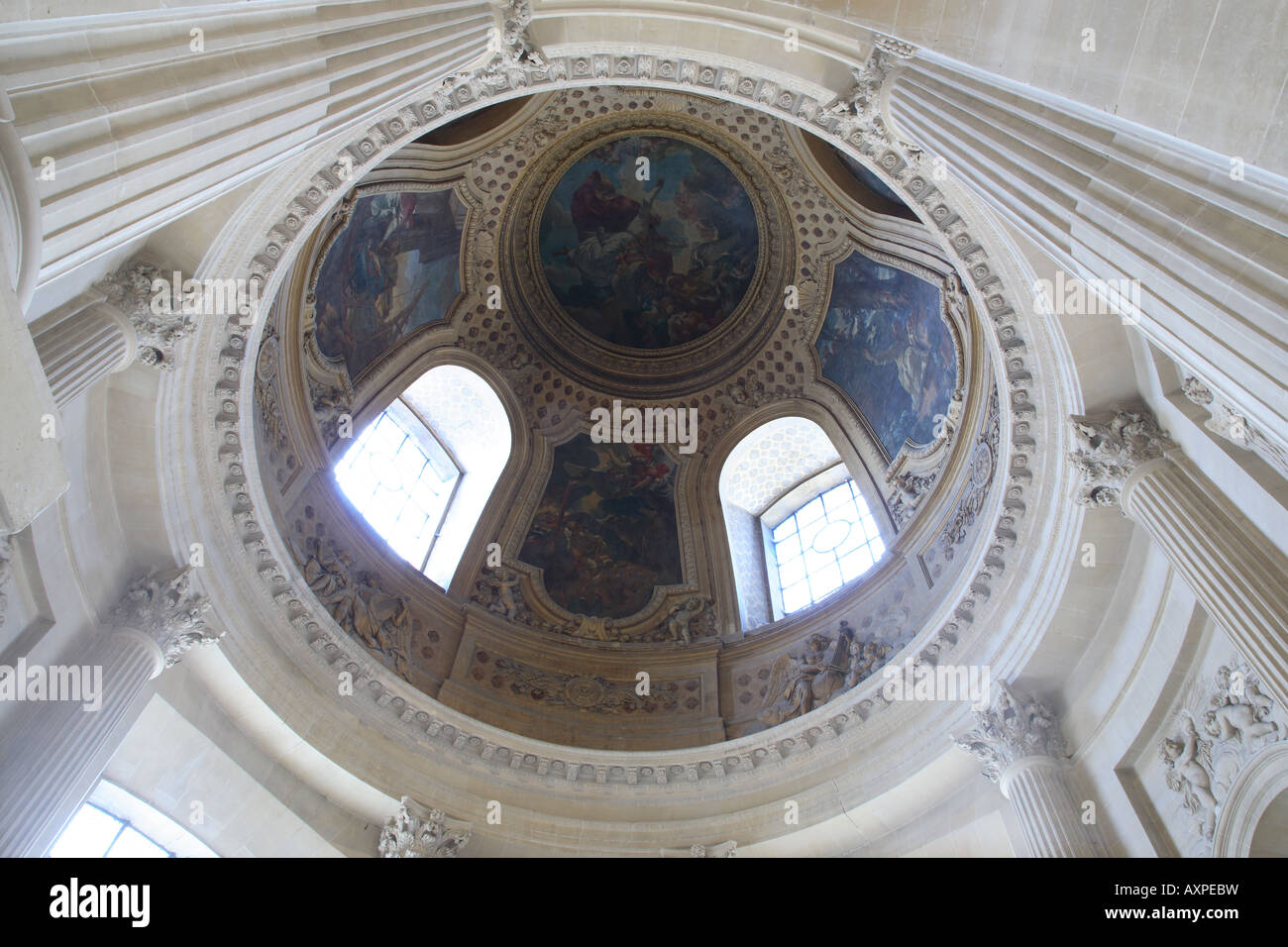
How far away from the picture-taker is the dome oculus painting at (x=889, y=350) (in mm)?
12867

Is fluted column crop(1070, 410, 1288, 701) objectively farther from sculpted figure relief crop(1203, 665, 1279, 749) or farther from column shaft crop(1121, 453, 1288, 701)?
sculpted figure relief crop(1203, 665, 1279, 749)

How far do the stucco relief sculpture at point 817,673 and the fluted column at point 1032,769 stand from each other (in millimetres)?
2300

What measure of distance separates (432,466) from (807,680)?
24.4 ft

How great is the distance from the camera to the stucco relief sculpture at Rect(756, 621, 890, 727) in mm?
11375

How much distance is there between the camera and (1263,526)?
6184 mm

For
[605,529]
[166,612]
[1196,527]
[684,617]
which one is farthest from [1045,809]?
[605,529]

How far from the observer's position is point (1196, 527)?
6.47 m

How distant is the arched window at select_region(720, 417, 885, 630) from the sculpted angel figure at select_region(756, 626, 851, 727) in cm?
134

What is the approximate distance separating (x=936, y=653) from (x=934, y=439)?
11.3 feet

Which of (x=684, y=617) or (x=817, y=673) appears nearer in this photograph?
(x=817, y=673)

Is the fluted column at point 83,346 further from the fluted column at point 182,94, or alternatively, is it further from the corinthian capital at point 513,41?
the corinthian capital at point 513,41

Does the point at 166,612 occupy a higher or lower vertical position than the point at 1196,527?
higher

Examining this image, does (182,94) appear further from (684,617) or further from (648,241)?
(648,241)

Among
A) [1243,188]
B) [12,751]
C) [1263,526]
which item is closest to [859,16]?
[1243,188]
